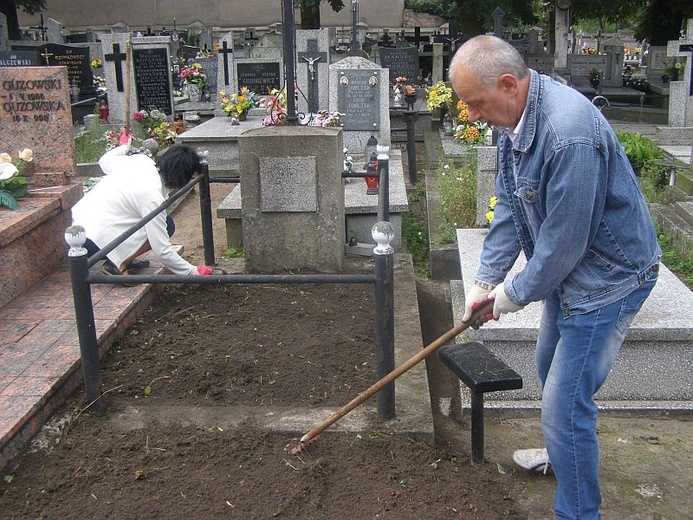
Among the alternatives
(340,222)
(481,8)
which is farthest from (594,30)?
(340,222)

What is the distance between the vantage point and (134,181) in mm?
4645

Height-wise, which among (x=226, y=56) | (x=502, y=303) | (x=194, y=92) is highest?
(x=226, y=56)

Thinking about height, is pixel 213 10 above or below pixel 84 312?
above

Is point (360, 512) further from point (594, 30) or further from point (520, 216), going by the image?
point (594, 30)

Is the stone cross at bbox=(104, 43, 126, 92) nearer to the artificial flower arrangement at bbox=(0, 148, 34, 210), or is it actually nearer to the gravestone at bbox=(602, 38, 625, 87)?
the artificial flower arrangement at bbox=(0, 148, 34, 210)

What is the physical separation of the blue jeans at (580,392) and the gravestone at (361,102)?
632cm

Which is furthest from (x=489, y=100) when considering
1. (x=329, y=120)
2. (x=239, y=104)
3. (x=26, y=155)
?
(x=239, y=104)

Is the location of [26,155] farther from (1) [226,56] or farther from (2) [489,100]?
(1) [226,56]

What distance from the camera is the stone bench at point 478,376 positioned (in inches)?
116

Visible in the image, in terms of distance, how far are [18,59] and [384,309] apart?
8783mm

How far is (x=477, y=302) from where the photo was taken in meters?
2.63

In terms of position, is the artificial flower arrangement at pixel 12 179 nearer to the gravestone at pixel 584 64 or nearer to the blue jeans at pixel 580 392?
the blue jeans at pixel 580 392

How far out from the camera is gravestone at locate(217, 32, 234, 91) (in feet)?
38.7

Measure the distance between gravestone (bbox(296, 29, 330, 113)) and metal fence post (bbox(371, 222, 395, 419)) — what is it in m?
7.50
